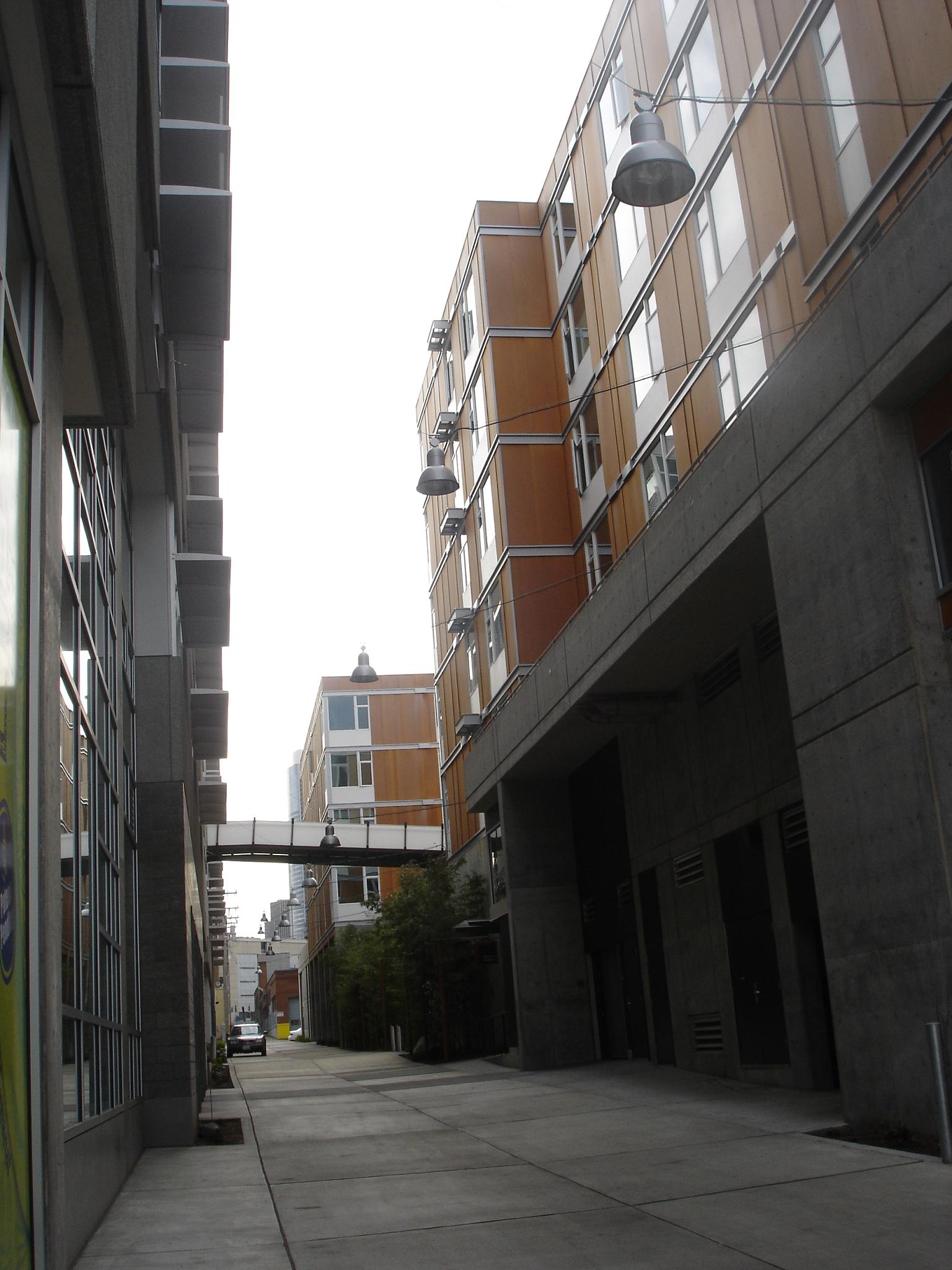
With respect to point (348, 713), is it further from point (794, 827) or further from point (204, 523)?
point (794, 827)

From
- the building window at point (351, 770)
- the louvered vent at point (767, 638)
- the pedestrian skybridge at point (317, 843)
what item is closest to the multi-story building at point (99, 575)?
the louvered vent at point (767, 638)

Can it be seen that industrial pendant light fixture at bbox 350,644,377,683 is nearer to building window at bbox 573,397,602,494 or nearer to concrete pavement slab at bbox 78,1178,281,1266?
building window at bbox 573,397,602,494

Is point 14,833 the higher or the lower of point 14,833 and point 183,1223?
the higher

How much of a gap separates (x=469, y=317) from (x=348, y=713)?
37328mm

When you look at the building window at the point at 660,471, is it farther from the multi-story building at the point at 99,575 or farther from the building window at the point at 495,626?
the building window at the point at 495,626

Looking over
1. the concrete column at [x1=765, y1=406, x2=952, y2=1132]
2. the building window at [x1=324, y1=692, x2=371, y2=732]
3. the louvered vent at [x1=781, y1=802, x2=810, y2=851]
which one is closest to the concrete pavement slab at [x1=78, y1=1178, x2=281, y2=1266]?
the concrete column at [x1=765, y1=406, x2=952, y2=1132]

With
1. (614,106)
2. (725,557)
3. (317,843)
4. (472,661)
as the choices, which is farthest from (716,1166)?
(317,843)

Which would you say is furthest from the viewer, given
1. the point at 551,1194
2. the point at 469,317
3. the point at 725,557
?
the point at 469,317

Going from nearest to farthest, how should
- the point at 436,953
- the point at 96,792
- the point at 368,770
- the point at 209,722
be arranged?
the point at 96,792 < the point at 209,722 < the point at 436,953 < the point at 368,770

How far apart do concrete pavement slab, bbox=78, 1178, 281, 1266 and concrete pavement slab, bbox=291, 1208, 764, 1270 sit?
742 millimetres

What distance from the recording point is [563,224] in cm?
2897

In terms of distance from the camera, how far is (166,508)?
711 inches

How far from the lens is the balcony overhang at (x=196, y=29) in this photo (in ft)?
50.2

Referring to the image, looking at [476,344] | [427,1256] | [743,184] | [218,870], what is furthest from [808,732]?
[218,870]
